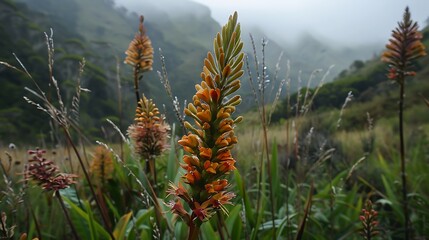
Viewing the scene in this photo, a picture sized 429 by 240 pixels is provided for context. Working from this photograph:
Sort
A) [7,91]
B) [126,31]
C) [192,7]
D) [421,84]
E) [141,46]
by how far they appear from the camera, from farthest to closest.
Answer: [192,7]
[126,31]
[7,91]
[421,84]
[141,46]

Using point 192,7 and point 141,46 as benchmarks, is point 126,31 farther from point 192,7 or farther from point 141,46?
point 141,46

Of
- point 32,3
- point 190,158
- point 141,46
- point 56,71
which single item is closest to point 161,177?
point 141,46

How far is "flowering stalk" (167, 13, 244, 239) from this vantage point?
3.46ft

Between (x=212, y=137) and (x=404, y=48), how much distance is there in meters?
2.41

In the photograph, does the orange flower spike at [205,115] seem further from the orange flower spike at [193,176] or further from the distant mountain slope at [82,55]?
the distant mountain slope at [82,55]

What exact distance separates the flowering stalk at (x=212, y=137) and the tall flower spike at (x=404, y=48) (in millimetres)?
2204

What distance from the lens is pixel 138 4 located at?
18150cm

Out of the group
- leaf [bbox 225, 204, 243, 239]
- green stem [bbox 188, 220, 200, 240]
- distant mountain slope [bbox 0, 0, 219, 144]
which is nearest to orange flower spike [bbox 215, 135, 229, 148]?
green stem [bbox 188, 220, 200, 240]

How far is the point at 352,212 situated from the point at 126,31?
126543 millimetres

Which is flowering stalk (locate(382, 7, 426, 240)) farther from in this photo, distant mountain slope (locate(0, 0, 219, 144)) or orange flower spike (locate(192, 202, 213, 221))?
orange flower spike (locate(192, 202, 213, 221))

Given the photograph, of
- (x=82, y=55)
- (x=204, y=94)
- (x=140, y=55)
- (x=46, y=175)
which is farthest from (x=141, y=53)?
(x=82, y=55)

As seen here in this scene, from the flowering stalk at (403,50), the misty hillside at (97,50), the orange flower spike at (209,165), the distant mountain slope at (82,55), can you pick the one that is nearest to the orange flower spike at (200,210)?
the orange flower spike at (209,165)

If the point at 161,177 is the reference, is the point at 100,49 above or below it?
above

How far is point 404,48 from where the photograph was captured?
2.78 meters
